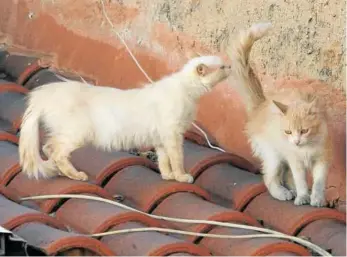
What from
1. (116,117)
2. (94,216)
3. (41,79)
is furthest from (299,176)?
(41,79)

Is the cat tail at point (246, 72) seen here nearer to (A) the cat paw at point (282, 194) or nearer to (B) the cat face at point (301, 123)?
(B) the cat face at point (301, 123)

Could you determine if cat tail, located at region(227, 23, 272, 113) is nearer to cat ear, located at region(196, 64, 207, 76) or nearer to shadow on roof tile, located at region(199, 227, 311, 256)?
cat ear, located at region(196, 64, 207, 76)

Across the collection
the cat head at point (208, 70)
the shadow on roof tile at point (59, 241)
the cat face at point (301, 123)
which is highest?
the cat head at point (208, 70)

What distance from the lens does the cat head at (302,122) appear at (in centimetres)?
376

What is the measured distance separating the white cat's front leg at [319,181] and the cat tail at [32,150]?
909 mm

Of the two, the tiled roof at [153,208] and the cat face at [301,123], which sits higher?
the cat face at [301,123]

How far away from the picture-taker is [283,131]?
3828mm

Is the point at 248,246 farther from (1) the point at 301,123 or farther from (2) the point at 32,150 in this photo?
(2) the point at 32,150

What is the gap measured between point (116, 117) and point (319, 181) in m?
0.75

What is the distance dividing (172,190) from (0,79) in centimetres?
167

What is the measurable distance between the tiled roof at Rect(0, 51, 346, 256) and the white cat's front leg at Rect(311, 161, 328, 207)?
0.10 metres

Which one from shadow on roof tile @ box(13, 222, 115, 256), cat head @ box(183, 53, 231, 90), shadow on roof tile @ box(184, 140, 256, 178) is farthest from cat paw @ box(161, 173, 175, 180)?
shadow on roof tile @ box(13, 222, 115, 256)

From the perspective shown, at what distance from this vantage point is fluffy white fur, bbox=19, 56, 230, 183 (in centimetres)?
393

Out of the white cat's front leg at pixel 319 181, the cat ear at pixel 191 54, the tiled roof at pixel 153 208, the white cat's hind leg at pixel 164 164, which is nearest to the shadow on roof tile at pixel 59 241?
the tiled roof at pixel 153 208
